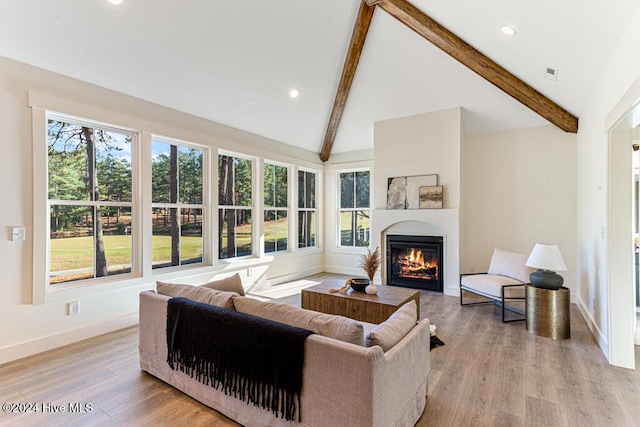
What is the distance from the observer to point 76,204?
3.51m

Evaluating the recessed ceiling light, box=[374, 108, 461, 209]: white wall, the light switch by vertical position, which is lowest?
the light switch

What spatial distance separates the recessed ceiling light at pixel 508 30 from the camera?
3092 millimetres

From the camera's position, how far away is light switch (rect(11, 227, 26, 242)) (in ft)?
9.73

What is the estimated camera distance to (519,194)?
535 centimetres

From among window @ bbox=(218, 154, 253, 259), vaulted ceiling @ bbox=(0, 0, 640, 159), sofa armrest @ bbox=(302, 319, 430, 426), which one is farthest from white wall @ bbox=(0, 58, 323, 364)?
sofa armrest @ bbox=(302, 319, 430, 426)

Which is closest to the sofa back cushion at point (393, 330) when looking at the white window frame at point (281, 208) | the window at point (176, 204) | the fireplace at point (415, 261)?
the fireplace at point (415, 261)

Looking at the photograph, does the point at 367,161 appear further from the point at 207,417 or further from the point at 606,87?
the point at 207,417

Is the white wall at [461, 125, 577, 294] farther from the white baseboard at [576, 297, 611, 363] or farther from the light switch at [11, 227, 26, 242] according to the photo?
the light switch at [11, 227, 26, 242]

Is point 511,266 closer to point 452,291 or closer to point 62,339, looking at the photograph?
point 452,291

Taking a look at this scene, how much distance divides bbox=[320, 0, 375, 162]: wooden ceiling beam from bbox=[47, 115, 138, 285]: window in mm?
3359

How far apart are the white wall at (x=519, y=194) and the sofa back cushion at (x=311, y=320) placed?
4517 mm

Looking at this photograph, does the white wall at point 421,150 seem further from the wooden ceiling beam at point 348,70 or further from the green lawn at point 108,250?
the green lawn at point 108,250

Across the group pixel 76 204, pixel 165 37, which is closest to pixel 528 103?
pixel 165 37

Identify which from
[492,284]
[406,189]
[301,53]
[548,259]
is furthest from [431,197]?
[301,53]
